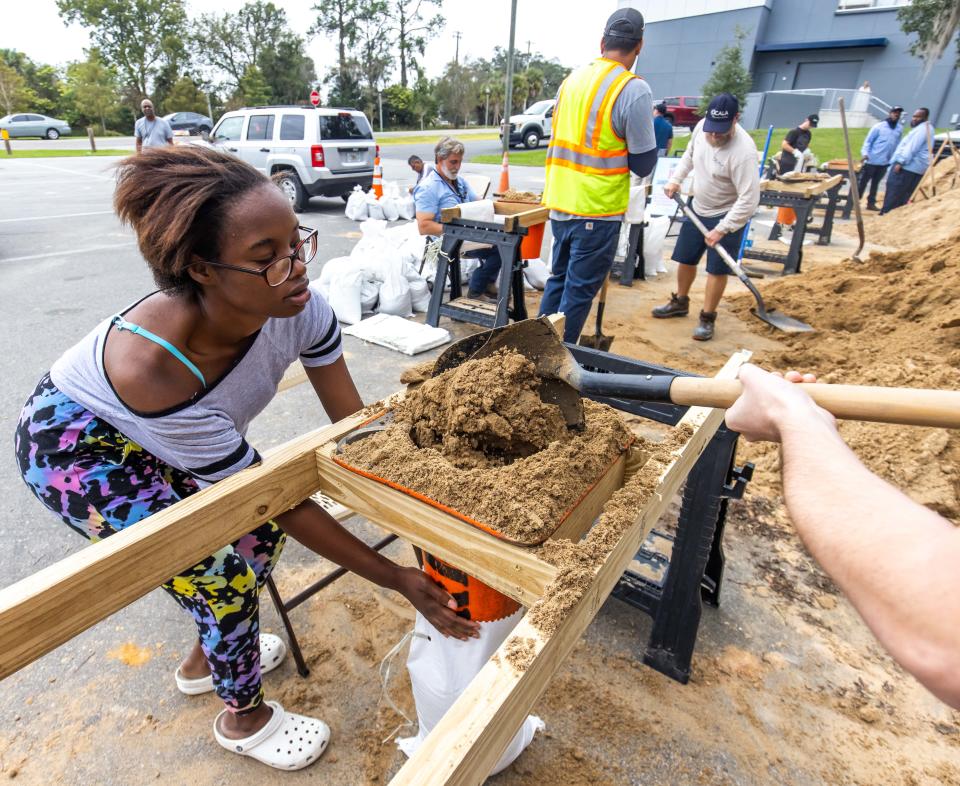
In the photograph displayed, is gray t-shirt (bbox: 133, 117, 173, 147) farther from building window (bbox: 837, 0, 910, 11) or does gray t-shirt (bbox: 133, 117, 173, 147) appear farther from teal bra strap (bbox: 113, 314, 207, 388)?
building window (bbox: 837, 0, 910, 11)

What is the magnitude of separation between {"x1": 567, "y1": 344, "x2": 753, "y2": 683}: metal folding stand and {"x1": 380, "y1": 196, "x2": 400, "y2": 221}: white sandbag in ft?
26.5

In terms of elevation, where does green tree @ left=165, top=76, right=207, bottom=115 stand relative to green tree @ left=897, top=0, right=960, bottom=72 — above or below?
below

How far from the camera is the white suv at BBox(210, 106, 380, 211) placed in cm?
997

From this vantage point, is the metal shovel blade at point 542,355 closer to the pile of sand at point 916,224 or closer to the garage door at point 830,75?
the pile of sand at point 916,224

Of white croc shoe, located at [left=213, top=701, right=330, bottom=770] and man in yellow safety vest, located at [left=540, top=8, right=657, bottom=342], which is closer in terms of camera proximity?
white croc shoe, located at [left=213, top=701, right=330, bottom=770]

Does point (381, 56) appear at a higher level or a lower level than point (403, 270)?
higher

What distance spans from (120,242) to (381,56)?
44.5 m

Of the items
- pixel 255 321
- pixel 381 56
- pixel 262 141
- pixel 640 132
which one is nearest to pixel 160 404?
pixel 255 321

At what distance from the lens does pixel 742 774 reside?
1706 mm

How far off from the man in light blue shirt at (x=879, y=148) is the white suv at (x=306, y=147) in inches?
397

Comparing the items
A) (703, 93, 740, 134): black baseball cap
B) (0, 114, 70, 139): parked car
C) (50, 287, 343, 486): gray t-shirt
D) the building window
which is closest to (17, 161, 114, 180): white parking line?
(0, 114, 70, 139): parked car

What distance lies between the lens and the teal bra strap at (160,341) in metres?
1.25

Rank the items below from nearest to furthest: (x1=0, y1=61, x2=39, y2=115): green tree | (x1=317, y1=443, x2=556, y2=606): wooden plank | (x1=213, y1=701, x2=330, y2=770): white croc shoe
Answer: (x1=317, y1=443, x2=556, y2=606): wooden plank, (x1=213, y1=701, x2=330, y2=770): white croc shoe, (x1=0, y1=61, x2=39, y2=115): green tree

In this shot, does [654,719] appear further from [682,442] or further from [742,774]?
[682,442]
